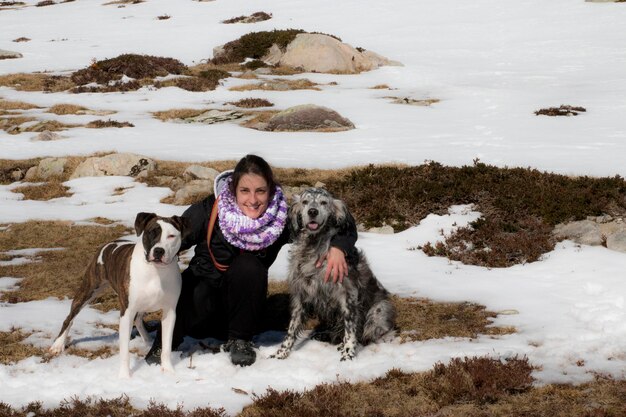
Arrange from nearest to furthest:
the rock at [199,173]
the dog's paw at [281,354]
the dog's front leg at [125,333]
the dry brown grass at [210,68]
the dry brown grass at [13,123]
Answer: the dog's front leg at [125,333], the dog's paw at [281,354], the rock at [199,173], the dry brown grass at [13,123], the dry brown grass at [210,68]

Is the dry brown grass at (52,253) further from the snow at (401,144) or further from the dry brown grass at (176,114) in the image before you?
the dry brown grass at (176,114)

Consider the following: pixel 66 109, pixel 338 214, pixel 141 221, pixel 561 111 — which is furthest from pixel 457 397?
pixel 66 109

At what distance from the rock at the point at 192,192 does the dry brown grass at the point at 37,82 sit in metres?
20.9

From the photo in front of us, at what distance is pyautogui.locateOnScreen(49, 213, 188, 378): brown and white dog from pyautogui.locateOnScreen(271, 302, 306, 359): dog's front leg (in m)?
1.33

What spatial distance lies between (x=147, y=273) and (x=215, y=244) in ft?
3.51

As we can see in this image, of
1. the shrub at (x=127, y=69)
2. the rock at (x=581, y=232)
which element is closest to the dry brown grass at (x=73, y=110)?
the shrub at (x=127, y=69)

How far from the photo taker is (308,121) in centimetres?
2380

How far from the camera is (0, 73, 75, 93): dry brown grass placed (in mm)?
33344

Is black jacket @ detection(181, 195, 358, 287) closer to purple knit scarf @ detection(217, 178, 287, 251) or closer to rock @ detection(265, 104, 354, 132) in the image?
purple knit scarf @ detection(217, 178, 287, 251)

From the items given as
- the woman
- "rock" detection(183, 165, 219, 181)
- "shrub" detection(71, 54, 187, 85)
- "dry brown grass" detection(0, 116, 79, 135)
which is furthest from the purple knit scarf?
"shrub" detection(71, 54, 187, 85)

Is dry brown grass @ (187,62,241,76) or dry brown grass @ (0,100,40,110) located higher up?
dry brown grass @ (187,62,241,76)

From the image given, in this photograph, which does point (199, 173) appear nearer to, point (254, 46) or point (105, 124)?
point (105, 124)

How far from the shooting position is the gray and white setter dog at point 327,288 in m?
6.99

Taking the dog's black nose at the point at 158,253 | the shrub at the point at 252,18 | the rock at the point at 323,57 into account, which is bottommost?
the dog's black nose at the point at 158,253
